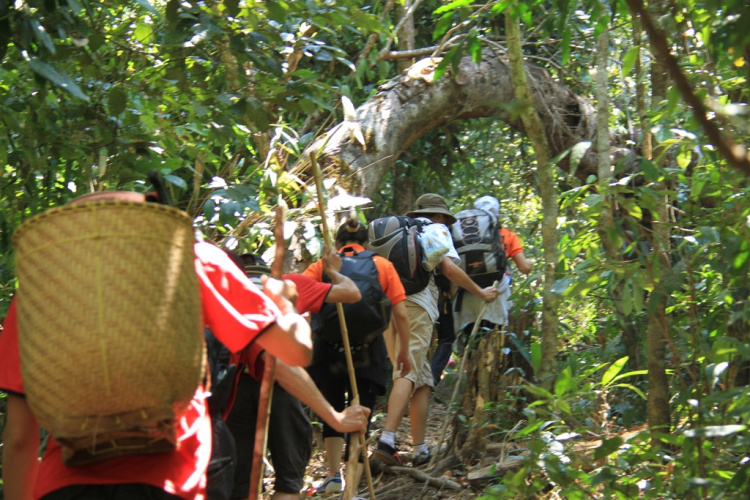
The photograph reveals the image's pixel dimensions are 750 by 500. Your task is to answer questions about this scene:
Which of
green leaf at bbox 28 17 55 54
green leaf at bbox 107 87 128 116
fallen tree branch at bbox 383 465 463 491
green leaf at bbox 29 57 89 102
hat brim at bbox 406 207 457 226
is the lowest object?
fallen tree branch at bbox 383 465 463 491

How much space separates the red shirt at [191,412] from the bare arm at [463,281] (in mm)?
4081

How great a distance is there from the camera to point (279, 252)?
2254 mm

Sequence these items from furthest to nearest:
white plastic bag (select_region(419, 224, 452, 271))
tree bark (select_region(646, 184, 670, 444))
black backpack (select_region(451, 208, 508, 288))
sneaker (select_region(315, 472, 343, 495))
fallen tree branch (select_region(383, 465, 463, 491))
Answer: black backpack (select_region(451, 208, 508, 288)), white plastic bag (select_region(419, 224, 452, 271)), sneaker (select_region(315, 472, 343, 495)), fallen tree branch (select_region(383, 465, 463, 491)), tree bark (select_region(646, 184, 670, 444))

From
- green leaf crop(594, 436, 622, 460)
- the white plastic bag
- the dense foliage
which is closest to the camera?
green leaf crop(594, 436, 622, 460)

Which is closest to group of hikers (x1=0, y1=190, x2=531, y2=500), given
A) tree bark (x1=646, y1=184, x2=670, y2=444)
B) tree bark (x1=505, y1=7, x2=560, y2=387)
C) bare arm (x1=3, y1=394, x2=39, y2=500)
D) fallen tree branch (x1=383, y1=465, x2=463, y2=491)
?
bare arm (x1=3, y1=394, x2=39, y2=500)

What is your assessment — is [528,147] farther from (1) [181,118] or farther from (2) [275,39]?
(2) [275,39]

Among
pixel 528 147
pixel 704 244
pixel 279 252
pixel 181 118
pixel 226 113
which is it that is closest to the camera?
pixel 279 252

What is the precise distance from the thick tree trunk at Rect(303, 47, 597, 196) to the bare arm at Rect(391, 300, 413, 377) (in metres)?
1.21

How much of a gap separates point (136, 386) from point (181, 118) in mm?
3876

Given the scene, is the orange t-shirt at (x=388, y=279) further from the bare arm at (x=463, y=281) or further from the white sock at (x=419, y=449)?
the white sock at (x=419, y=449)

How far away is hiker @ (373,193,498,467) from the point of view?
5.83 metres

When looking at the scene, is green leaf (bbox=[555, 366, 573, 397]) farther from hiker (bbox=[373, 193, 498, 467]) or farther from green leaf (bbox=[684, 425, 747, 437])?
hiker (bbox=[373, 193, 498, 467])

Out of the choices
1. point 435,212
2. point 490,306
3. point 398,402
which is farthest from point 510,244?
point 398,402

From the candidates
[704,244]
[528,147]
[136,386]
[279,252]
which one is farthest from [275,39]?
[528,147]
